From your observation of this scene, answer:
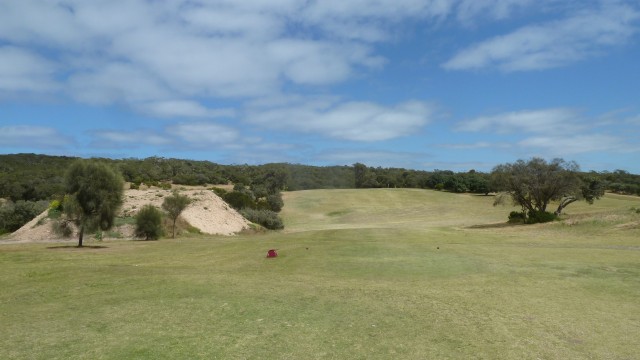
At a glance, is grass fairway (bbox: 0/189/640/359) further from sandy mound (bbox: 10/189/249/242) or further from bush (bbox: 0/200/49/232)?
bush (bbox: 0/200/49/232)

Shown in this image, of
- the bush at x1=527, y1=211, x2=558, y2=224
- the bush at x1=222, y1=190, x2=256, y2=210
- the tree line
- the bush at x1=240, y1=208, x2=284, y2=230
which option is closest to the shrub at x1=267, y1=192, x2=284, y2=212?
the tree line

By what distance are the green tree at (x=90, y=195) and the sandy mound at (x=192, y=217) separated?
11.2 m

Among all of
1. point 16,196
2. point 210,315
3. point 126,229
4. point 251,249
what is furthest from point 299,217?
point 210,315

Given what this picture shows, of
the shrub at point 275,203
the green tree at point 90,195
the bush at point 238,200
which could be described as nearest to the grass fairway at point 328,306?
the green tree at point 90,195

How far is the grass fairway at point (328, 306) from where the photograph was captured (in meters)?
9.91

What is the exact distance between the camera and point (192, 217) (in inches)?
2233

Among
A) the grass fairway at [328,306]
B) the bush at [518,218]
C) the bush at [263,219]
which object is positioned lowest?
the bush at [263,219]

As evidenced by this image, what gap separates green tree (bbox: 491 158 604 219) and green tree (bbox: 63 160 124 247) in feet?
142

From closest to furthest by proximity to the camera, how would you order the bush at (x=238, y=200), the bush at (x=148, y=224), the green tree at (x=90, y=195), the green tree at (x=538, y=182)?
1. the green tree at (x=90, y=195)
2. the bush at (x=148, y=224)
3. the green tree at (x=538, y=182)
4. the bush at (x=238, y=200)

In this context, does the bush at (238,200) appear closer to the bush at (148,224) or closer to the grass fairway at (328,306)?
the bush at (148,224)

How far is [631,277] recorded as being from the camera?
60.7 feet

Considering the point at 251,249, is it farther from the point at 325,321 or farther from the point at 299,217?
the point at 299,217

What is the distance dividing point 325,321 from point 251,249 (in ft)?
62.6

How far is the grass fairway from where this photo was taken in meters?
9.91
